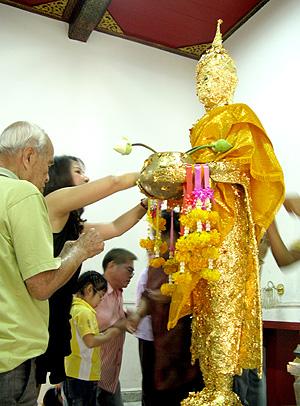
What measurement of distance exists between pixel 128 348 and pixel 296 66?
2292 mm

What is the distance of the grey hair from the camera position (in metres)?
1.40

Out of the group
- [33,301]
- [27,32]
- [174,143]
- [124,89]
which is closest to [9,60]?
[27,32]

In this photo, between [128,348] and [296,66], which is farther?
[128,348]

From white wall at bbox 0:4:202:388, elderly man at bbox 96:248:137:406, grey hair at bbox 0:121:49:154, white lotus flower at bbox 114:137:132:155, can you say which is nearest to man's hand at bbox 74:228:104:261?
grey hair at bbox 0:121:49:154

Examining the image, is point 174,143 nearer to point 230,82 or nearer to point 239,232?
point 230,82

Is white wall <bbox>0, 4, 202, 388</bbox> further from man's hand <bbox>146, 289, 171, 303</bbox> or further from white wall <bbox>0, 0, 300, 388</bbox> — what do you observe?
man's hand <bbox>146, 289, 171, 303</bbox>

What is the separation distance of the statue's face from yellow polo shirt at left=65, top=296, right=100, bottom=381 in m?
1.12

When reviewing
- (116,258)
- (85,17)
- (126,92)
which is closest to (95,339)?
(116,258)

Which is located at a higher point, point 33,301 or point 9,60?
point 9,60

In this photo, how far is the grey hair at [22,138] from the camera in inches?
55.0

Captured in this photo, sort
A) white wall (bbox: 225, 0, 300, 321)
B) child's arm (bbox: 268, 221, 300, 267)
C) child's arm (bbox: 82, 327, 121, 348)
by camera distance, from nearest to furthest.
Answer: child's arm (bbox: 268, 221, 300, 267) < child's arm (bbox: 82, 327, 121, 348) < white wall (bbox: 225, 0, 300, 321)

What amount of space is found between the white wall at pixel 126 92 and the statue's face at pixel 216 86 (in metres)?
1.15

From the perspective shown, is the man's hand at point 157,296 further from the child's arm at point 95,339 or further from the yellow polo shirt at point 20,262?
the yellow polo shirt at point 20,262

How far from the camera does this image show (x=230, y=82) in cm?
196
